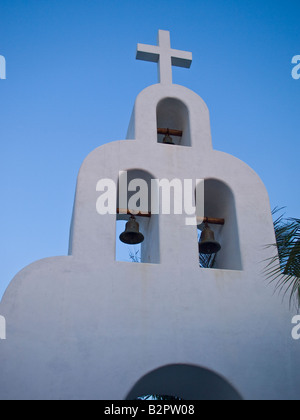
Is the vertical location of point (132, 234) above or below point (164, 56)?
below

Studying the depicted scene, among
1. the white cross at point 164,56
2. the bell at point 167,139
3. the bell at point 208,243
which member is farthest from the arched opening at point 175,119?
the bell at point 208,243

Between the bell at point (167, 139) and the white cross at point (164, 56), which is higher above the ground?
the white cross at point (164, 56)

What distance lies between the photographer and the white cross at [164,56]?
953 cm

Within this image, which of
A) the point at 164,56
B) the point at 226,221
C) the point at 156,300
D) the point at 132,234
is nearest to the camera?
the point at 156,300

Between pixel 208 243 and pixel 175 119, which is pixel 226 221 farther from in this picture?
pixel 175 119

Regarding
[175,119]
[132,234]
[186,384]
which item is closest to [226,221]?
[132,234]

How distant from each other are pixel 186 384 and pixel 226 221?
2.70 m

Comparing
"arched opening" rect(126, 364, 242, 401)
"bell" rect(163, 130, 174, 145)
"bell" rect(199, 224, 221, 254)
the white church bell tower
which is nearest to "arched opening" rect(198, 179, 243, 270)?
the white church bell tower

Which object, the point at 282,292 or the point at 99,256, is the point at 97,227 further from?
the point at 282,292

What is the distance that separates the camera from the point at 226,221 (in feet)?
27.0

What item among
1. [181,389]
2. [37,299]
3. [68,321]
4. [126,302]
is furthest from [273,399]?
[37,299]

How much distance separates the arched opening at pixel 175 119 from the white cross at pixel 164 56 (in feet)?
1.58

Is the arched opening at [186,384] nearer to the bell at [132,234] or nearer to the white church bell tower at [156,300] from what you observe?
the white church bell tower at [156,300]

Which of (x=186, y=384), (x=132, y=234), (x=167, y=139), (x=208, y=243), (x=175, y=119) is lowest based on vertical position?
(x=186, y=384)
